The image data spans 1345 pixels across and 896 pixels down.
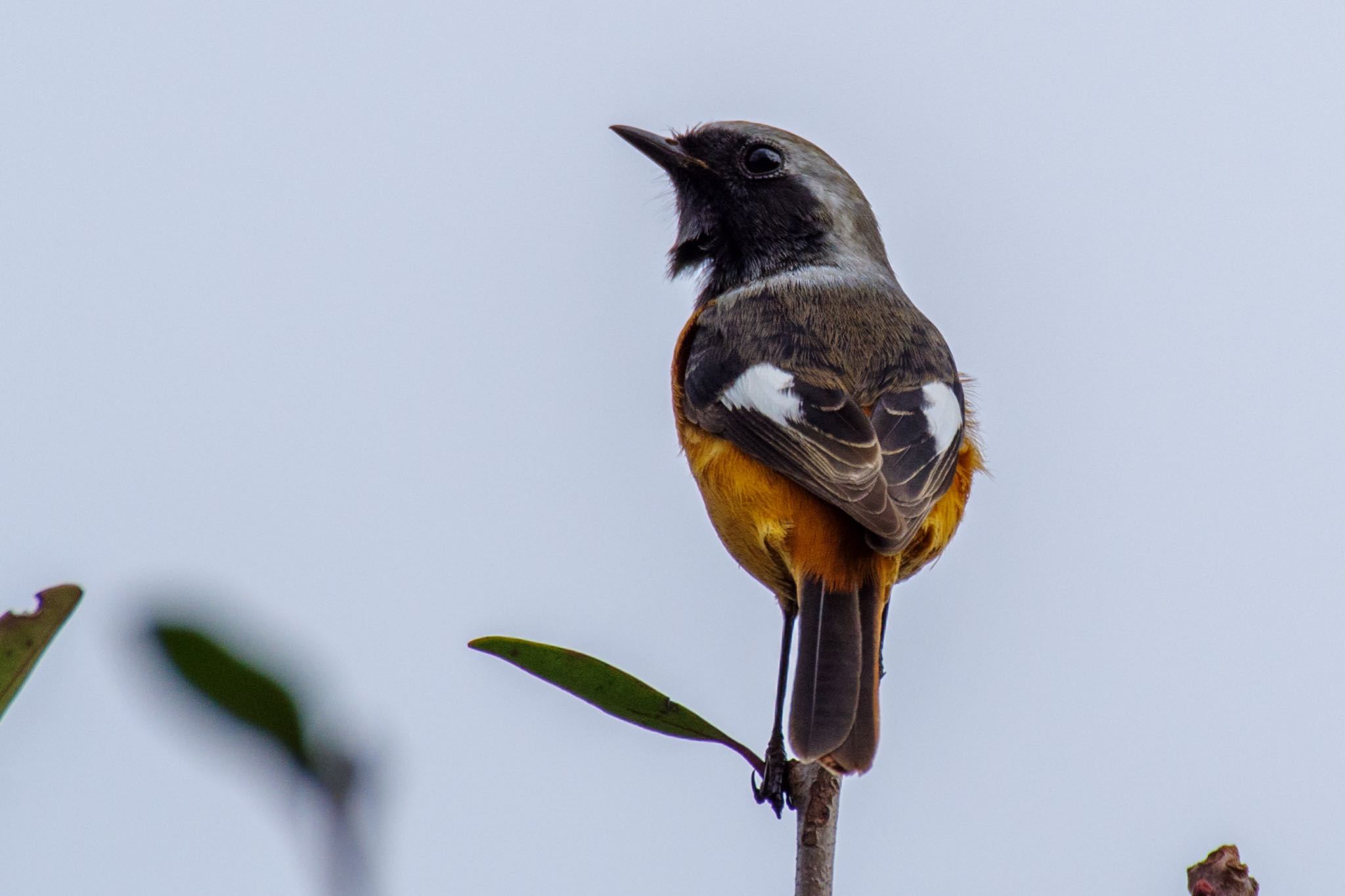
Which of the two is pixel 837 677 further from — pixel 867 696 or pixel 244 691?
pixel 244 691

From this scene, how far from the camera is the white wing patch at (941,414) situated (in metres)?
4.21

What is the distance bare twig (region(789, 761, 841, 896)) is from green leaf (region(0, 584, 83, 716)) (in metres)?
1.40

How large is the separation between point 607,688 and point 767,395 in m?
2.02

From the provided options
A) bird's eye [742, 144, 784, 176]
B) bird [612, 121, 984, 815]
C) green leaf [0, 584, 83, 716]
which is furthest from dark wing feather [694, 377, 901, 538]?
green leaf [0, 584, 83, 716]

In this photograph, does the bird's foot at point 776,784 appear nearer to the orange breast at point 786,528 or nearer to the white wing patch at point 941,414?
the orange breast at point 786,528

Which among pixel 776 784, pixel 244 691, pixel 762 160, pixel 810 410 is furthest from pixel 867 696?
pixel 762 160

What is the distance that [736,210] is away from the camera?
222 inches

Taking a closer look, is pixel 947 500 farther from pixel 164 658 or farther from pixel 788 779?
pixel 164 658

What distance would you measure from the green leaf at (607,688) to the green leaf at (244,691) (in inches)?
54.4

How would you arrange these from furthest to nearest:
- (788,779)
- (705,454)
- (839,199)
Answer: (839,199) → (705,454) → (788,779)

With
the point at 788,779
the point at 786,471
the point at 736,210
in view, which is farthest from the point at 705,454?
the point at 736,210

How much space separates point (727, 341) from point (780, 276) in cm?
74

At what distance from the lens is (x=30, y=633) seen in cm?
94

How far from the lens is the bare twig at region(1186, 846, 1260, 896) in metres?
1.34
